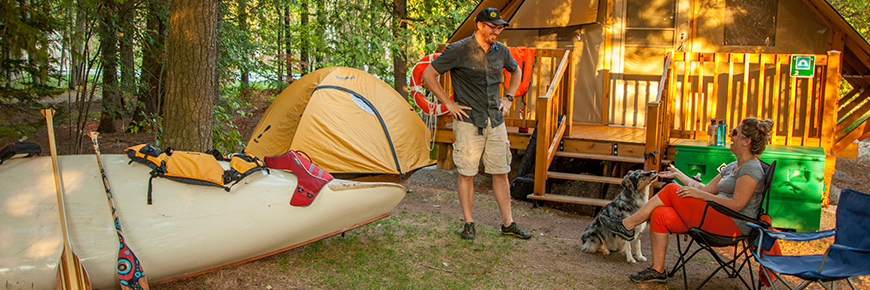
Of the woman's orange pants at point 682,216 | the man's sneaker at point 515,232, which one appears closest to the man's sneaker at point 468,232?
the man's sneaker at point 515,232

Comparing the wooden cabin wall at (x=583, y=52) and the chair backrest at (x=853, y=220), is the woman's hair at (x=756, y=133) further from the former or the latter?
the wooden cabin wall at (x=583, y=52)

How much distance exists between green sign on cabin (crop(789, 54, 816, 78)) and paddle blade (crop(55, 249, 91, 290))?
573cm

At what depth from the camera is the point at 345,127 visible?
675cm

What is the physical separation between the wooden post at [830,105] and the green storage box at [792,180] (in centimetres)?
57

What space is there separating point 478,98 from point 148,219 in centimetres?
224

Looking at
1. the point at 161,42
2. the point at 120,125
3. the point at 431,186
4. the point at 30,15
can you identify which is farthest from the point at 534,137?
the point at 120,125

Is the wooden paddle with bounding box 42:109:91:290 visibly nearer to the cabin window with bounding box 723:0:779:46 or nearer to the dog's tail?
the dog's tail

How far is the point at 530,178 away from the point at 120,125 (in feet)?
28.9

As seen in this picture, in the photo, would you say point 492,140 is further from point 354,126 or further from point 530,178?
point 354,126

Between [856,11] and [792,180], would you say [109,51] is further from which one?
[856,11]

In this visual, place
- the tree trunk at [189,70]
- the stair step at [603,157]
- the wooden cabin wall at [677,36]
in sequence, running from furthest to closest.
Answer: the wooden cabin wall at [677,36]
the stair step at [603,157]
the tree trunk at [189,70]

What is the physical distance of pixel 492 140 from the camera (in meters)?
4.02

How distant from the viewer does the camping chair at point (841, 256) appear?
2486mm

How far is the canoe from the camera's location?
2.57m
